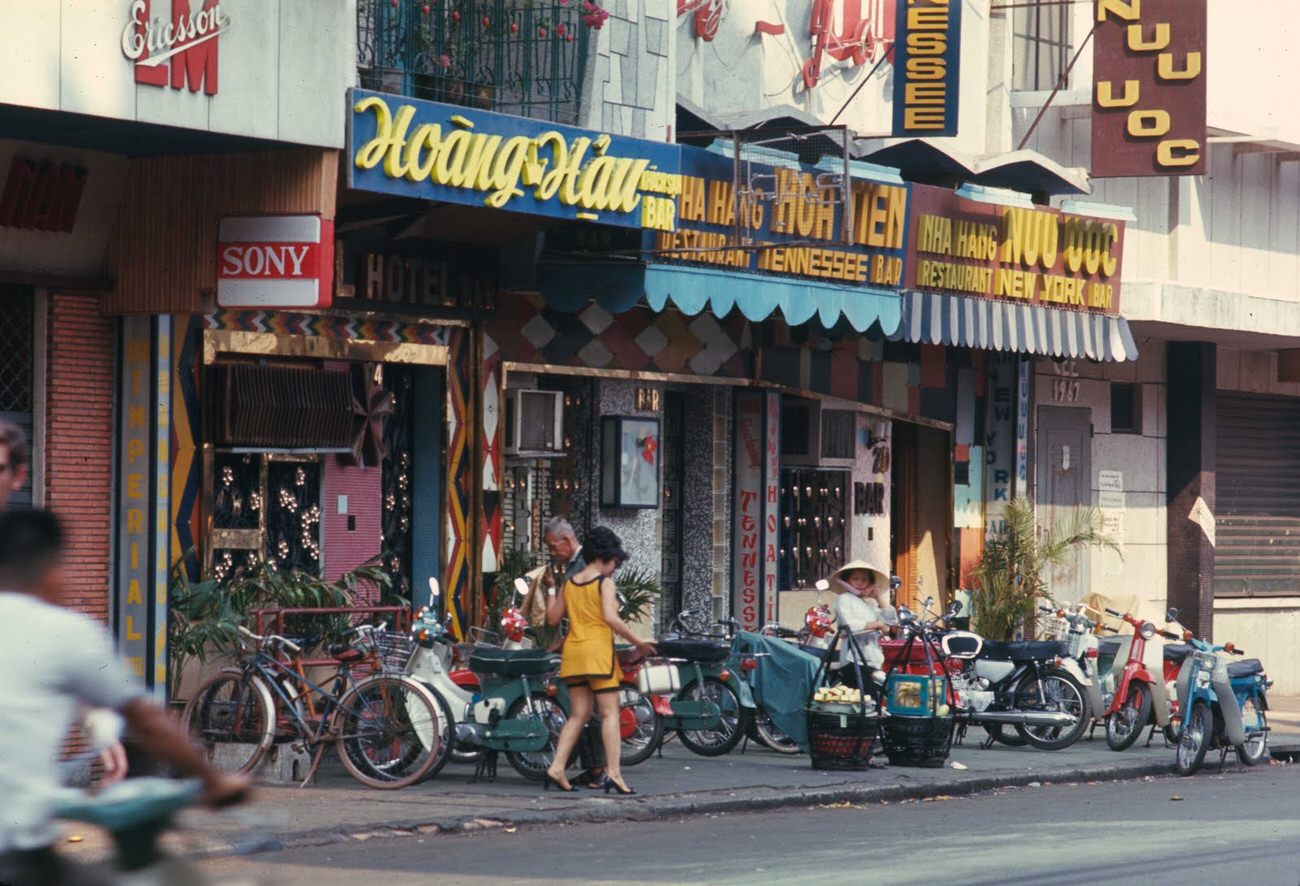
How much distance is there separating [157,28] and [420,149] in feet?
7.30

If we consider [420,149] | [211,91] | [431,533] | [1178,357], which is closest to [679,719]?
[431,533]

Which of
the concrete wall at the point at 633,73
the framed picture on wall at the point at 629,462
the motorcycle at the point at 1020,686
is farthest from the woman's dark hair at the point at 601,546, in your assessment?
the framed picture on wall at the point at 629,462

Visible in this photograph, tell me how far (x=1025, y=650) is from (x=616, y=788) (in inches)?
186

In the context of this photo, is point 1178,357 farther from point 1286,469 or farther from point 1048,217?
point 1048,217

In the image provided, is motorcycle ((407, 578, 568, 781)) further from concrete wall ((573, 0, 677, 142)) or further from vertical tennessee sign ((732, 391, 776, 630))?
vertical tennessee sign ((732, 391, 776, 630))

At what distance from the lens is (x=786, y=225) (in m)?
17.0

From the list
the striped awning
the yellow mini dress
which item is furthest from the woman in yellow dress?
the striped awning

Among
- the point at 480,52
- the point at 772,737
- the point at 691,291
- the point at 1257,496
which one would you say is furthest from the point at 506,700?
the point at 1257,496

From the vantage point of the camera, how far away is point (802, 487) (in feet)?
66.5

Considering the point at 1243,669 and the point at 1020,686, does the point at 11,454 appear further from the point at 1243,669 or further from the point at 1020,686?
the point at 1243,669

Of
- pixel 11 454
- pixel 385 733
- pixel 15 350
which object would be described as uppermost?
pixel 15 350

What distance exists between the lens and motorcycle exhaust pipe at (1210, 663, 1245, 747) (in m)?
16.2

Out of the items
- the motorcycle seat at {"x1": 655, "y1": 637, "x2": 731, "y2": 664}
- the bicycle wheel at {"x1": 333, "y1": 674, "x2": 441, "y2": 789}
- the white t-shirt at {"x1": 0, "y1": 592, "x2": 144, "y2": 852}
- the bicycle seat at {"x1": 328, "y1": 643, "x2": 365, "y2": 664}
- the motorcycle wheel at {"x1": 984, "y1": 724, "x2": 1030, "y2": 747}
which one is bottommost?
the motorcycle wheel at {"x1": 984, "y1": 724, "x2": 1030, "y2": 747}

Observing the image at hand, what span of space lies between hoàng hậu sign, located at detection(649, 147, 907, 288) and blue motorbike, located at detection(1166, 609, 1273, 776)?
3.97 metres
